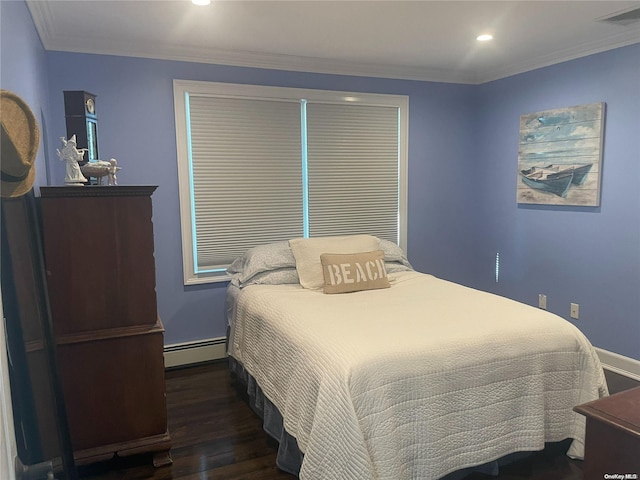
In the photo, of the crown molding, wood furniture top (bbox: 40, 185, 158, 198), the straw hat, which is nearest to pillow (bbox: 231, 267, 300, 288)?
wood furniture top (bbox: 40, 185, 158, 198)

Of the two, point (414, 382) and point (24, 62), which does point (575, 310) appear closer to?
point (414, 382)

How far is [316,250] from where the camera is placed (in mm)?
3307

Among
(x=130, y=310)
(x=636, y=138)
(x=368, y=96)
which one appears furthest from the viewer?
(x=368, y=96)

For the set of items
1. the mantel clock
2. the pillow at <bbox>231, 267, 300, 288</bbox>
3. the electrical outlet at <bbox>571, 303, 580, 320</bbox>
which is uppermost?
the mantel clock

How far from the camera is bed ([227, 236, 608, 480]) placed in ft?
6.08

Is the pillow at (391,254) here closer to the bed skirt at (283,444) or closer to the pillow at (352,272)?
the pillow at (352,272)

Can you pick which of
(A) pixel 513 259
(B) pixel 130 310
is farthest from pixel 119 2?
(A) pixel 513 259

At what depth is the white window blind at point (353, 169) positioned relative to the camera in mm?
3916

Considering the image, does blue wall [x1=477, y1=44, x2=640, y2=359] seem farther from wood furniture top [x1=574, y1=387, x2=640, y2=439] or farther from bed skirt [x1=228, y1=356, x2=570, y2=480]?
wood furniture top [x1=574, y1=387, x2=640, y2=439]

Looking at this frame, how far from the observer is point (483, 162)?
4453mm

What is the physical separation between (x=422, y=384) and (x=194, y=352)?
7.14 feet

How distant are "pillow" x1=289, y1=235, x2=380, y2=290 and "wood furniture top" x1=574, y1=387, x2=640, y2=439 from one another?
2097 millimetres

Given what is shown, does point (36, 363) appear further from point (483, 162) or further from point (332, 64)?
point (483, 162)

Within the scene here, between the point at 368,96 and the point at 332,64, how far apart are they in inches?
16.9
